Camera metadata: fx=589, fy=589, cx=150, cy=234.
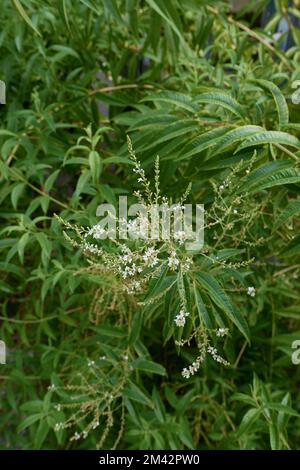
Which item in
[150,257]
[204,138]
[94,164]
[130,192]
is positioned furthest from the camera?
[130,192]

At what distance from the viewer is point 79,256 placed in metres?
1.33

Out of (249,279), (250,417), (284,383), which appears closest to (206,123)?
(249,279)

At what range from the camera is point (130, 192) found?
135 centimetres

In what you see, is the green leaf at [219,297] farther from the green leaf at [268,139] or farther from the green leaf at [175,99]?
the green leaf at [175,99]

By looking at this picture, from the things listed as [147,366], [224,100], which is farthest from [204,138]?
[147,366]

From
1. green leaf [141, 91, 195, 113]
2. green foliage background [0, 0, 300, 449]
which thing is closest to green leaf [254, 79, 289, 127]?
green foliage background [0, 0, 300, 449]

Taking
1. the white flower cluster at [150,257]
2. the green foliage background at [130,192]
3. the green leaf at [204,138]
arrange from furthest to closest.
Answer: the green foliage background at [130,192] < the green leaf at [204,138] < the white flower cluster at [150,257]

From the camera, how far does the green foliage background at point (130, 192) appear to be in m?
Result: 1.19

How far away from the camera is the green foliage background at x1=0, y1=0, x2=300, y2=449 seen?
3.91 ft

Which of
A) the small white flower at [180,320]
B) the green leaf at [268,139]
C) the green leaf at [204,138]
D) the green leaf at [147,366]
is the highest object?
the green leaf at [204,138]

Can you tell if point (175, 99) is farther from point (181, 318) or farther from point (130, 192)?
point (181, 318)

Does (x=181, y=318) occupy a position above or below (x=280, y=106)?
below

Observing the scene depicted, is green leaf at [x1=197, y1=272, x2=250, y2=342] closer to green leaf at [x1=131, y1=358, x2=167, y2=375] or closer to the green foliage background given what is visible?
the green foliage background

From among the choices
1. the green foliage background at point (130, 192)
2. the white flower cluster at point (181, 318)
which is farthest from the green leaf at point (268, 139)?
the white flower cluster at point (181, 318)
